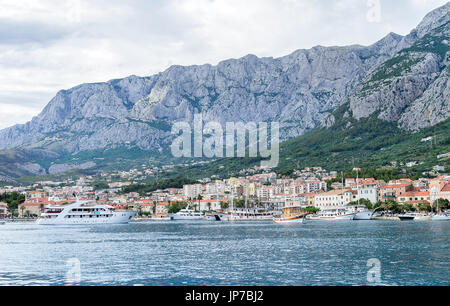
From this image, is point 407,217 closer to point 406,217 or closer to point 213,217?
point 406,217

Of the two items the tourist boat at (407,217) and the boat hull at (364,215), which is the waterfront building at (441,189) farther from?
the boat hull at (364,215)

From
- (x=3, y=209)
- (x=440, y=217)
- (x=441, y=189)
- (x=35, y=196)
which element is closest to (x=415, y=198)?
(x=441, y=189)

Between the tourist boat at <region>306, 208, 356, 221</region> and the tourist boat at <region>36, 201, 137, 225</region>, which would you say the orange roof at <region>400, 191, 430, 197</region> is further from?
the tourist boat at <region>36, 201, 137, 225</region>
